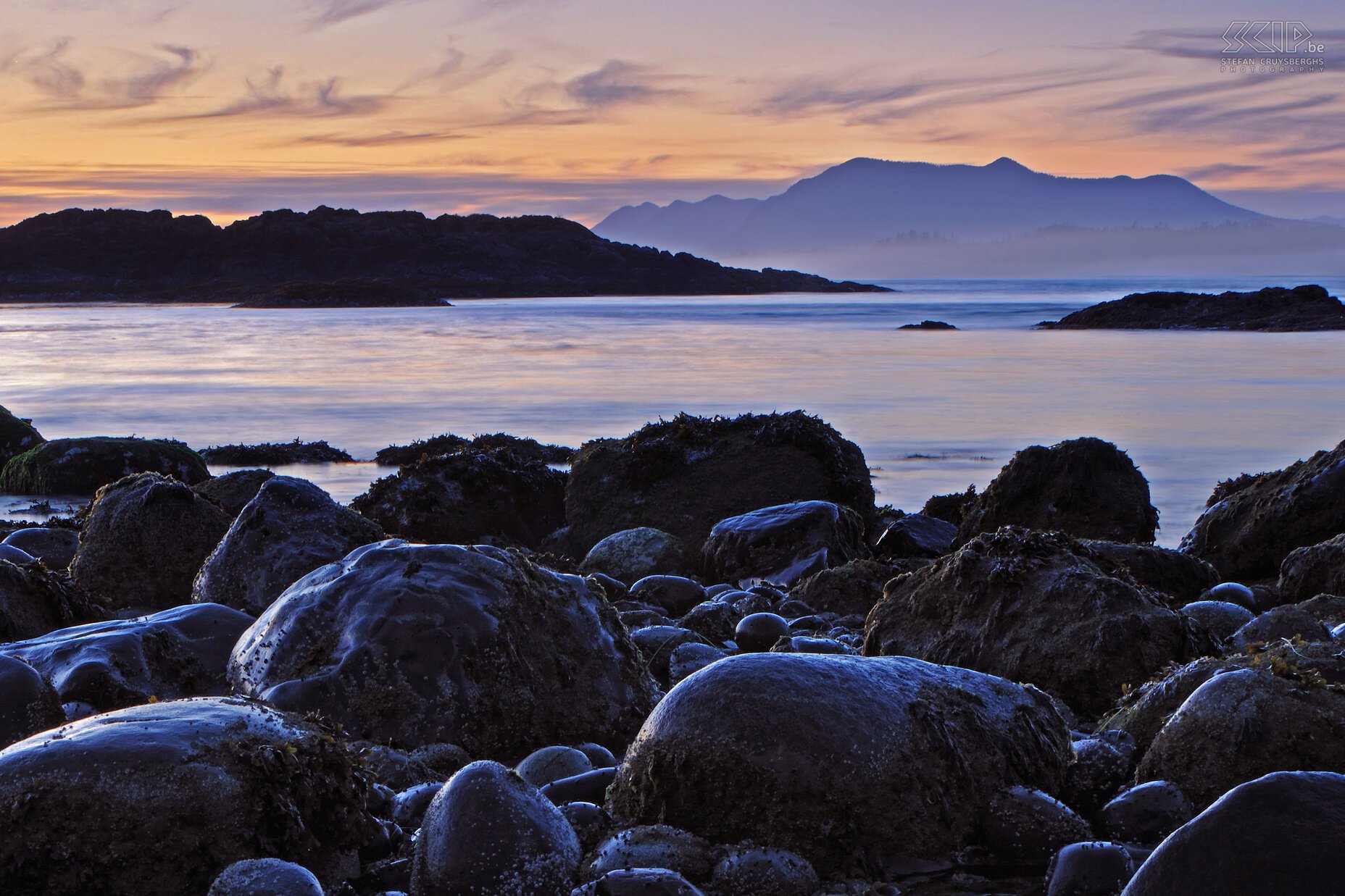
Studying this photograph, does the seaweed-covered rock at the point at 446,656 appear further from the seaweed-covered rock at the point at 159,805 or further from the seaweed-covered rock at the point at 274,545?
the seaweed-covered rock at the point at 274,545

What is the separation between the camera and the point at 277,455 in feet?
58.8

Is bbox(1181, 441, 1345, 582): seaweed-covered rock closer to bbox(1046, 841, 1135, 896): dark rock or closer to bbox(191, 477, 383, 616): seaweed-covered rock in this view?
bbox(1046, 841, 1135, 896): dark rock

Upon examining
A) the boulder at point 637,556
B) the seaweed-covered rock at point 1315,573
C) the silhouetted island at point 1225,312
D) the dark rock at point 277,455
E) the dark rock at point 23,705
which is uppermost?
the silhouetted island at point 1225,312

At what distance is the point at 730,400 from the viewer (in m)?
27.2

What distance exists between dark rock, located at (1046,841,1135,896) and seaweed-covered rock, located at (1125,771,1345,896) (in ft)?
1.89

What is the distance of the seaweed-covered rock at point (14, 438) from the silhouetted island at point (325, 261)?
259ft

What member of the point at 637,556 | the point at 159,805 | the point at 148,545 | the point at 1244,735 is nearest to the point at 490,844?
the point at 159,805

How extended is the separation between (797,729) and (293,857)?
1.45 metres

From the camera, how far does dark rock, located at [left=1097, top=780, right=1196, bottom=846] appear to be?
11.6 feet

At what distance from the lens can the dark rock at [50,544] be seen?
889 cm

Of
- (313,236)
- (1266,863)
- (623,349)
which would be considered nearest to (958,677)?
(1266,863)

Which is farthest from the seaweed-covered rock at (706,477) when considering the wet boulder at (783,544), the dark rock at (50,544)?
the dark rock at (50,544)

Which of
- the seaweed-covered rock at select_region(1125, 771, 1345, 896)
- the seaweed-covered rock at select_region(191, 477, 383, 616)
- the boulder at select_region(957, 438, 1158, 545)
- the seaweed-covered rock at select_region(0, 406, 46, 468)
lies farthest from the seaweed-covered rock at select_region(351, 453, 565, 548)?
the seaweed-covered rock at select_region(1125, 771, 1345, 896)

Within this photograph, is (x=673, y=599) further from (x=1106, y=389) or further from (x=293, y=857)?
(x=1106, y=389)
